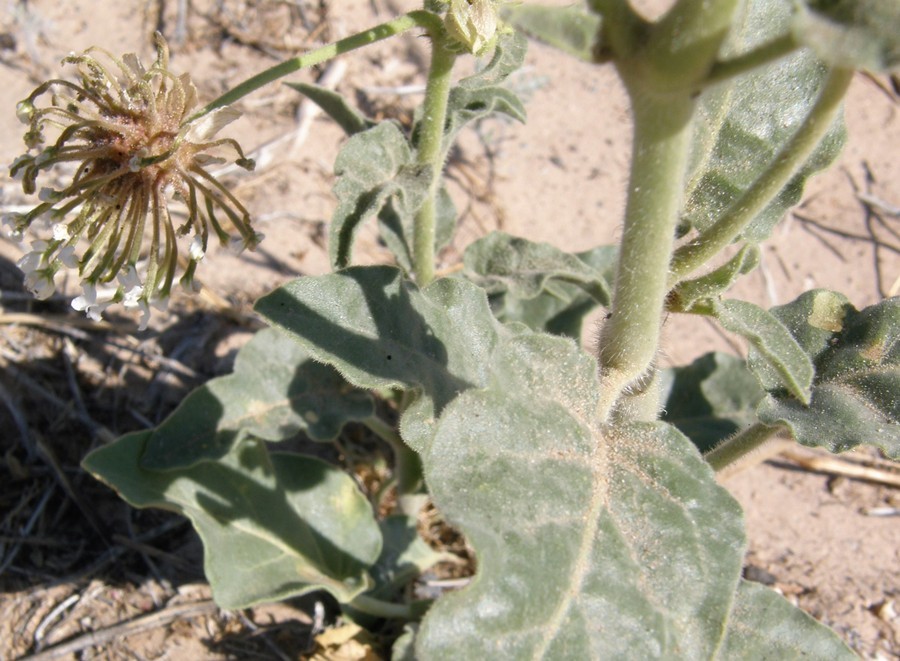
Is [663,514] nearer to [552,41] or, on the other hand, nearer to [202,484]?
[552,41]

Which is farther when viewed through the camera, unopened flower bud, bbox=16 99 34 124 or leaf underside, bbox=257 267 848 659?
unopened flower bud, bbox=16 99 34 124

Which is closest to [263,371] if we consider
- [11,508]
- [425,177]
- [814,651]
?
[425,177]

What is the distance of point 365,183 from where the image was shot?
75.4 inches

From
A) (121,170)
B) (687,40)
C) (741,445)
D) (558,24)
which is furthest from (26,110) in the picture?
(741,445)

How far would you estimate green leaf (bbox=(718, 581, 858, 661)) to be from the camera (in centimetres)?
181

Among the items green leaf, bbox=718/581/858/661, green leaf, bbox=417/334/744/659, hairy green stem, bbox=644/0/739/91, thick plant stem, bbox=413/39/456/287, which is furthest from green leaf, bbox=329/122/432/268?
green leaf, bbox=718/581/858/661

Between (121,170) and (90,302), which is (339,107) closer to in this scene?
(121,170)

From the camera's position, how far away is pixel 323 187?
11.2 ft

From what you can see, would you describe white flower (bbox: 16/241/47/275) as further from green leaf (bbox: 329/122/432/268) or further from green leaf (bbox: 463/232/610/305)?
green leaf (bbox: 463/232/610/305)

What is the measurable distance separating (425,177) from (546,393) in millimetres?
657

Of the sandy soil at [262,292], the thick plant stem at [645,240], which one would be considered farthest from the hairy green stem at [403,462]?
the thick plant stem at [645,240]

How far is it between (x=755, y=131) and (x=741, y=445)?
0.68 m

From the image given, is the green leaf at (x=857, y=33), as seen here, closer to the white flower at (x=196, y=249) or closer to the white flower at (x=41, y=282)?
the white flower at (x=196, y=249)

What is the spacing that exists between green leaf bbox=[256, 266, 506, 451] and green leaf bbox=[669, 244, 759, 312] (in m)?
0.36
